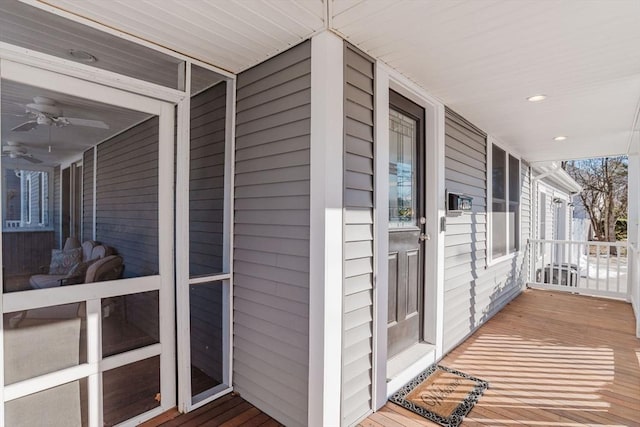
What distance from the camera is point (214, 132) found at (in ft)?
8.53

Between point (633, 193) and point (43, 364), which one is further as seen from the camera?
point (633, 193)

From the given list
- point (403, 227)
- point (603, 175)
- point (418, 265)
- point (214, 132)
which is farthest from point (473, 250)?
point (603, 175)

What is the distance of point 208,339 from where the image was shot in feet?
8.67

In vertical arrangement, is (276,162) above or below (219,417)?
above

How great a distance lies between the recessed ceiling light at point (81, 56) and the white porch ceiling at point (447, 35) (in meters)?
0.20

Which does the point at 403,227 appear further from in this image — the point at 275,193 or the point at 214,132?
the point at 214,132

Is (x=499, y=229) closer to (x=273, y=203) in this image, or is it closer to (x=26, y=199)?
(x=273, y=203)

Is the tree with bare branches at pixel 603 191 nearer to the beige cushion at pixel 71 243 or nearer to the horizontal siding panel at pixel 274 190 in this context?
the horizontal siding panel at pixel 274 190

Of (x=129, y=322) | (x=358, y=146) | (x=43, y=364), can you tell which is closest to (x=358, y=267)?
(x=358, y=146)

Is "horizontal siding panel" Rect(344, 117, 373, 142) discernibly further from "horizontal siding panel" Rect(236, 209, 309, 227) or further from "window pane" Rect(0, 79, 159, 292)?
"window pane" Rect(0, 79, 159, 292)

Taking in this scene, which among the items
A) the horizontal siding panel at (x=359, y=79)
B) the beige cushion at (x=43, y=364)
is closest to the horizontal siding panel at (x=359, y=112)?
the horizontal siding panel at (x=359, y=79)

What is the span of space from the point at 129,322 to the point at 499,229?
15.4 ft

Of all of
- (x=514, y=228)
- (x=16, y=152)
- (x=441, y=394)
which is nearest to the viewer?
(x=16, y=152)

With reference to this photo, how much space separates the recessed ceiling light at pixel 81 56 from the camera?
6.06 ft
